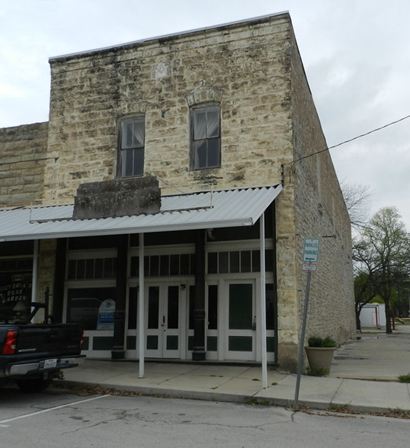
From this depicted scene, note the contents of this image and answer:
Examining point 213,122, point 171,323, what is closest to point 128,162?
point 213,122

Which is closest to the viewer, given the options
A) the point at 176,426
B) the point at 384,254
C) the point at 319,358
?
the point at 176,426

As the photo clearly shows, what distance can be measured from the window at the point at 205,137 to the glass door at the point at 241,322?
332cm

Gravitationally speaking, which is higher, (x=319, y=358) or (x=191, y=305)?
(x=191, y=305)

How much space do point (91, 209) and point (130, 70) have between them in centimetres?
450

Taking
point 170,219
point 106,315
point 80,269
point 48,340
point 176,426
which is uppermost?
point 170,219

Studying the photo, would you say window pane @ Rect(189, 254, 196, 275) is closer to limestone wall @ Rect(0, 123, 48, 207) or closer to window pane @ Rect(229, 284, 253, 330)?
window pane @ Rect(229, 284, 253, 330)

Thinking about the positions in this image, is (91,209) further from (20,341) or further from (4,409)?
(4,409)

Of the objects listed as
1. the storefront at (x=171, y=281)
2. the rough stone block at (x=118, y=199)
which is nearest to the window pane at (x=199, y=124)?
the storefront at (x=171, y=281)

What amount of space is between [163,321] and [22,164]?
653cm

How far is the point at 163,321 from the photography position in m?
13.8

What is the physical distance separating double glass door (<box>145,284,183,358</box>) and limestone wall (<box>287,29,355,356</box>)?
3326 mm

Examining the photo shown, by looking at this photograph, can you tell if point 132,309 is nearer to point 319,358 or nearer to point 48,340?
point 48,340

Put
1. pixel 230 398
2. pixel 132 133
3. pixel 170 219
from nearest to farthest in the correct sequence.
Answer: pixel 230 398 < pixel 170 219 < pixel 132 133

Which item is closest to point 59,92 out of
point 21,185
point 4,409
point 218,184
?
point 21,185
